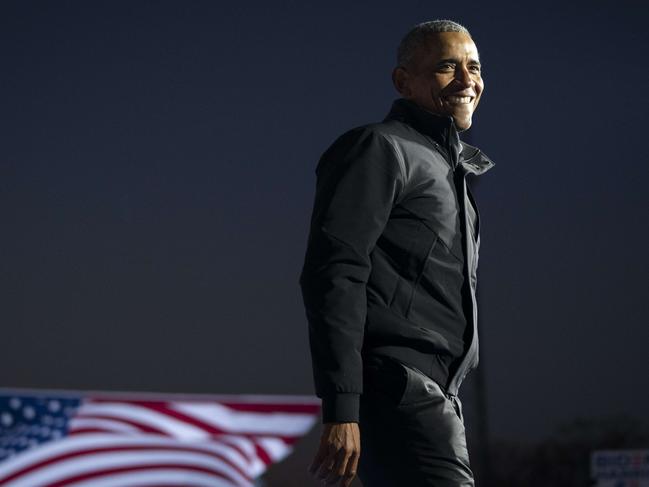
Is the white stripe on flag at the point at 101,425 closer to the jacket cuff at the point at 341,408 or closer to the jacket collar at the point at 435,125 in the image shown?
the jacket collar at the point at 435,125

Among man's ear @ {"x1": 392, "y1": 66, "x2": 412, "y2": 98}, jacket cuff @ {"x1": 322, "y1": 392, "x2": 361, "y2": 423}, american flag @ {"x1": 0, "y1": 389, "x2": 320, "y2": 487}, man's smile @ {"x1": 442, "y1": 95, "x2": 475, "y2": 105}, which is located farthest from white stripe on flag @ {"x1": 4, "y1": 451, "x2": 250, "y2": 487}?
jacket cuff @ {"x1": 322, "y1": 392, "x2": 361, "y2": 423}

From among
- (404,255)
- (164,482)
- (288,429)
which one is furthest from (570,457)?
(404,255)

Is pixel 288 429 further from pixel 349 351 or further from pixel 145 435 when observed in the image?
pixel 349 351

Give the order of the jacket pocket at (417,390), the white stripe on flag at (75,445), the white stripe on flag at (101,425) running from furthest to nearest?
1. the white stripe on flag at (101,425)
2. the white stripe on flag at (75,445)
3. the jacket pocket at (417,390)

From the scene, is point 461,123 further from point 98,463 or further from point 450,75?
point 98,463

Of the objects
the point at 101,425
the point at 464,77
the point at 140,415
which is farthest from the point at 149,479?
the point at 464,77

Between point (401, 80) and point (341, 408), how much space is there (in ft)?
3.08

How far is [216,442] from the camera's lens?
468 inches

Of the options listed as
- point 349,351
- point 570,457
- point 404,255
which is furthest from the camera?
point 570,457

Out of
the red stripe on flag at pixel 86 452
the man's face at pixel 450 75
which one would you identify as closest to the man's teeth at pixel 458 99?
the man's face at pixel 450 75

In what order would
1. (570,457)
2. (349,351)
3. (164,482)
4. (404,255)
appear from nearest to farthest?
(349,351), (404,255), (164,482), (570,457)

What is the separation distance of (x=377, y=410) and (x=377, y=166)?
542 millimetres

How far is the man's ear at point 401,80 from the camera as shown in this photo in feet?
10.1

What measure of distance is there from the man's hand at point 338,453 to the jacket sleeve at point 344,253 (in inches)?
1.0
